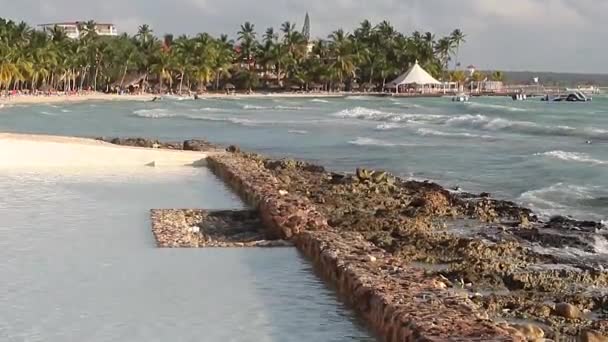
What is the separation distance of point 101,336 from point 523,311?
4.26m

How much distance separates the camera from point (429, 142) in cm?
3619

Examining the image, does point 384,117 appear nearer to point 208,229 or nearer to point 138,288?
point 208,229

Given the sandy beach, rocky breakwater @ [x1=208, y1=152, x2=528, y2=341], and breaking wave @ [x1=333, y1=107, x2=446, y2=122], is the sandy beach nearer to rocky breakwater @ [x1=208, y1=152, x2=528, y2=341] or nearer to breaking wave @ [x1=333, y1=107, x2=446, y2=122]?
breaking wave @ [x1=333, y1=107, x2=446, y2=122]

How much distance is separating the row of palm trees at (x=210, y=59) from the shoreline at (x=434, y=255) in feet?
228

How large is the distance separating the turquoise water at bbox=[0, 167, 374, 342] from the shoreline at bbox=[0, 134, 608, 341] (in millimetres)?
379

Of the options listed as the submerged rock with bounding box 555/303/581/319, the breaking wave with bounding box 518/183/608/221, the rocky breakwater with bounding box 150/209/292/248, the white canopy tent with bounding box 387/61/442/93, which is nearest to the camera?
the submerged rock with bounding box 555/303/581/319

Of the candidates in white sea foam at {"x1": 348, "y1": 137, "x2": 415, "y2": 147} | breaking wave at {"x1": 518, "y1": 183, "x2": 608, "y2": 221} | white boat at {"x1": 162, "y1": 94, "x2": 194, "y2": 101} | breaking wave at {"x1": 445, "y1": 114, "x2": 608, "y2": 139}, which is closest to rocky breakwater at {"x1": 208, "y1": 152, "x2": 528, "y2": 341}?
breaking wave at {"x1": 518, "y1": 183, "x2": 608, "y2": 221}

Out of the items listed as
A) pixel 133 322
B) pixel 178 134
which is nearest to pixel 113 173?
pixel 133 322

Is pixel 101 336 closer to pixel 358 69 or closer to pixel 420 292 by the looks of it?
pixel 420 292

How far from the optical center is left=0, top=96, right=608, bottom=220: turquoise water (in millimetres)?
21703

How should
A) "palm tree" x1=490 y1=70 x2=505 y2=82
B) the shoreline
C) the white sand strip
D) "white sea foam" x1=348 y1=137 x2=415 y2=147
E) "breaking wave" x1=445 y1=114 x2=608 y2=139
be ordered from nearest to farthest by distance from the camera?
the shoreline → the white sand strip → "white sea foam" x1=348 y1=137 x2=415 y2=147 → "breaking wave" x1=445 y1=114 x2=608 y2=139 → "palm tree" x1=490 y1=70 x2=505 y2=82

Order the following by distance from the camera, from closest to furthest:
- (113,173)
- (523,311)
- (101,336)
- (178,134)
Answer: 1. (101,336)
2. (523,311)
3. (113,173)
4. (178,134)

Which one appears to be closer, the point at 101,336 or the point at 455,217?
the point at 101,336

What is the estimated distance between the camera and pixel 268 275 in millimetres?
8953
